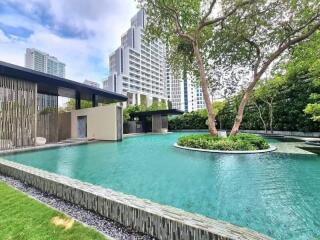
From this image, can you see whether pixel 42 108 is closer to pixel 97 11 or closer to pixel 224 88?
pixel 97 11

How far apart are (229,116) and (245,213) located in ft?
80.9

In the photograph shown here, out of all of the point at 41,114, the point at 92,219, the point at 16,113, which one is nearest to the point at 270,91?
the point at 41,114

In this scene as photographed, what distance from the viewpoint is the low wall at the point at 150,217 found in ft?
6.84

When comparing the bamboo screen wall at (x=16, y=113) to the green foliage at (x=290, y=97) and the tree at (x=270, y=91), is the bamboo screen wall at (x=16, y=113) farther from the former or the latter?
the tree at (x=270, y=91)

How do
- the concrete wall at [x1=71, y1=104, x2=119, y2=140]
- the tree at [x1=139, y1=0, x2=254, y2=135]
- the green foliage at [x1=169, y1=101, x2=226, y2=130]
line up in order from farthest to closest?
the green foliage at [x1=169, y1=101, x2=226, y2=130] → the concrete wall at [x1=71, y1=104, x2=119, y2=140] → the tree at [x1=139, y1=0, x2=254, y2=135]

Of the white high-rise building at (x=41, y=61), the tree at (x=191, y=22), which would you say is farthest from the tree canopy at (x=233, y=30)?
the white high-rise building at (x=41, y=61)

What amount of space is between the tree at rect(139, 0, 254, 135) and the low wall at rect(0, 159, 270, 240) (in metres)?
9.10

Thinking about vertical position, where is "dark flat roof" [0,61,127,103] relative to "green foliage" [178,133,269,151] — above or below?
above

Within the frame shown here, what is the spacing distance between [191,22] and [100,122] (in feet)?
33.5

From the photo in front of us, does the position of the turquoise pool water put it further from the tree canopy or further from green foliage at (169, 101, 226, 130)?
green foliage at (169, 101, 226, 130)

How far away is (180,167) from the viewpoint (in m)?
6.55

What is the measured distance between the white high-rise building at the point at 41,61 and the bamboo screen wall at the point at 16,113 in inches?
1475

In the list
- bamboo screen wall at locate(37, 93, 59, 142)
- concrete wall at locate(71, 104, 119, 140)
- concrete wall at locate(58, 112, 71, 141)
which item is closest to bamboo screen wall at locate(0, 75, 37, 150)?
bamboo screen wall at locate(37, 93, 59, 142)

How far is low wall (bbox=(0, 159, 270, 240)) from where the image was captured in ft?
6.84
